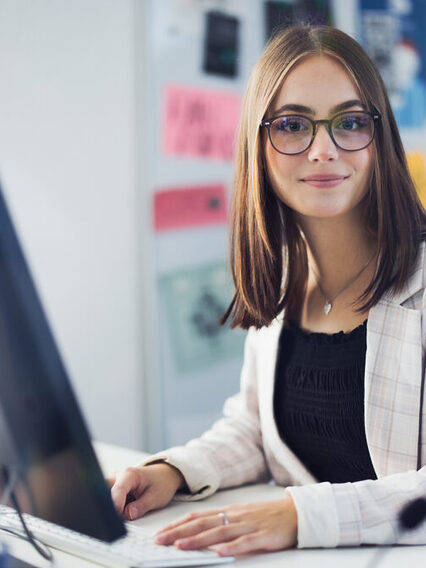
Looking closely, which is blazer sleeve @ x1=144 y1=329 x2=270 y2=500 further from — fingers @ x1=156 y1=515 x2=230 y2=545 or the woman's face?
the woman's face

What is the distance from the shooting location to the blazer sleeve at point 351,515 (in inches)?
32.3

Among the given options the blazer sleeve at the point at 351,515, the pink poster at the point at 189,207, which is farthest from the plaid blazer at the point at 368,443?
the pink poster at the point at 189,207

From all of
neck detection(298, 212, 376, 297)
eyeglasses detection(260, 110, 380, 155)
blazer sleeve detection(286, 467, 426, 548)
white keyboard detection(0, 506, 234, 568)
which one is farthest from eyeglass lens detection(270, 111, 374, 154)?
white keyboard detection(0, 506, 234, 568)

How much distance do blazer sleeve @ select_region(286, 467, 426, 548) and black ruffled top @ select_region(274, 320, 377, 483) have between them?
0.19 meters

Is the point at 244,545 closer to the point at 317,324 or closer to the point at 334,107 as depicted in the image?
the point at 317,324

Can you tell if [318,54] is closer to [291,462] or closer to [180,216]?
[291,462]

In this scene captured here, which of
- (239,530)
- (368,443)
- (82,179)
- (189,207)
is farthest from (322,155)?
(189,207)

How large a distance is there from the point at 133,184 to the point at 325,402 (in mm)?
1352

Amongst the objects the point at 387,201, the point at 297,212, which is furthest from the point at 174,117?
the point at 387,201

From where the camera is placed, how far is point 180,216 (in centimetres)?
237

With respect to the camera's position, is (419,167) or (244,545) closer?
(244,545)

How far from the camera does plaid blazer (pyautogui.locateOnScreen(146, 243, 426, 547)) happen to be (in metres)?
0.83

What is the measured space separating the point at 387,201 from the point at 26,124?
4.12 feet

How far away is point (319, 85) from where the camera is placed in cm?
102
